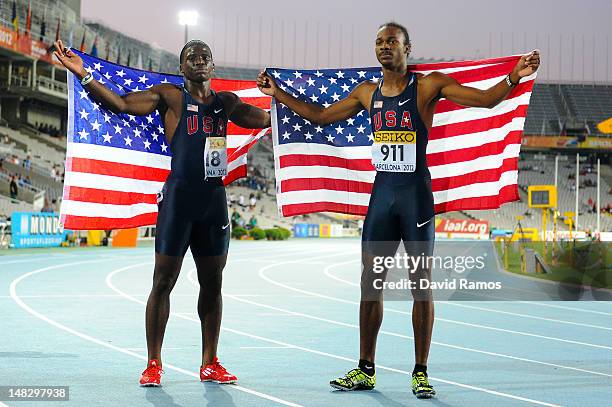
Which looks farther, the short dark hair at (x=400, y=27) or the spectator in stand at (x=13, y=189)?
the spectator in stand at (x=13, y=189)

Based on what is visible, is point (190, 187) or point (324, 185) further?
point (324, 185)

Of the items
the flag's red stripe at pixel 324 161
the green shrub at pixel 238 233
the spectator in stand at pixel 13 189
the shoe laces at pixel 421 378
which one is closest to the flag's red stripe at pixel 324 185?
the flag's red stripe at pixel 324 161

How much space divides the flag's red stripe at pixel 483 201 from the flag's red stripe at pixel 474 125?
1.69 ft

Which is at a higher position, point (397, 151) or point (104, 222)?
point (397, 151)

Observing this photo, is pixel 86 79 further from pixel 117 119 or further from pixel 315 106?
pixel 315 106

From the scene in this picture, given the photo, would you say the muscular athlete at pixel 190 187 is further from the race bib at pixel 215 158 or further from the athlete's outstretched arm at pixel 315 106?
the athlete's outstretched arm at pixel 315 106

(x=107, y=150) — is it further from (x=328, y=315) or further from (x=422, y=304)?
(x=328, y=315)

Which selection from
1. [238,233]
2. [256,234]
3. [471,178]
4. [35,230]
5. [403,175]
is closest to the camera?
[403,175]

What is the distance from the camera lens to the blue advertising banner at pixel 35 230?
27188 millimetres

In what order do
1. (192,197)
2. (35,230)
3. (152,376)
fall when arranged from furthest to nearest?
(35,230) < (192,197) < (152,376)

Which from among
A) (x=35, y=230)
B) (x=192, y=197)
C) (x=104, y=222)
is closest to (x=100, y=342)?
(x=104, y=222)

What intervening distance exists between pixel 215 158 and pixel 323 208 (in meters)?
1.14

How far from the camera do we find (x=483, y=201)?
6547mm

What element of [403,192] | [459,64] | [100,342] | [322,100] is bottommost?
[100,342]
